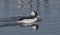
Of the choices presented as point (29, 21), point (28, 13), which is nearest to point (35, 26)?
point (29, 21)

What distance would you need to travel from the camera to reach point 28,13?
3.58 metres

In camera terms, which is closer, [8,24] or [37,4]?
[8,24]

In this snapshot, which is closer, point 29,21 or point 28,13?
point 29,21

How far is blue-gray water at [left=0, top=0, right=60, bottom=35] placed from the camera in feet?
10.1

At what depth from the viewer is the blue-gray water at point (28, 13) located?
10.1ft

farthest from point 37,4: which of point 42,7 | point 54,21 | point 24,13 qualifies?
point 54,21

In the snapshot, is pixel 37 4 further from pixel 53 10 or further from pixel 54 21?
pixel 54 21

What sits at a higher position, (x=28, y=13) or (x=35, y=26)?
(x=28, y=13)

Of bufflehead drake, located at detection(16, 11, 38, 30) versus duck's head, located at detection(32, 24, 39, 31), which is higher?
bufflehead drake, located at detection(16, 11, 38, 30)

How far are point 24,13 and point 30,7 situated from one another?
0.86 feet

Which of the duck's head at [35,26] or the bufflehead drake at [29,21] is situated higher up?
the bufflehead drake at [29,21]

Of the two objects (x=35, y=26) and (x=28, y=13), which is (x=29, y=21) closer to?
(x=35, y=26)

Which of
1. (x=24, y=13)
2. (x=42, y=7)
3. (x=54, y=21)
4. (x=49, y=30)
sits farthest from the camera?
(x=42, y=7)

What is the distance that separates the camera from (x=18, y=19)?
10.6ft
